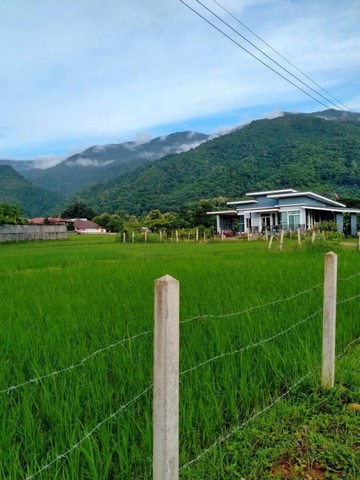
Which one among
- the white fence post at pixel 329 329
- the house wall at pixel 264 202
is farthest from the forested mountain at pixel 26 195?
the white fence post at pixel 329 329

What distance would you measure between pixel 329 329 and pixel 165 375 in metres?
2.19

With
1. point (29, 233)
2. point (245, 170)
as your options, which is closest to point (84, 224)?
point (245, 170)

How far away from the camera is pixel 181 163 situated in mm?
92688

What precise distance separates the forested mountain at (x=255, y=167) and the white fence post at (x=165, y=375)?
60.0 meters

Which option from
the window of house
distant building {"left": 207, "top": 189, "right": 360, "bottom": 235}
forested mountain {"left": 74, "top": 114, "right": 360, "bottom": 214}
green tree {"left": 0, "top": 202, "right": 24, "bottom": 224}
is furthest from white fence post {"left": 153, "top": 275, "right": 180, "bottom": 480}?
forested mountain {"left": 74, "top": 114, "right": 360, "bottom": 214}

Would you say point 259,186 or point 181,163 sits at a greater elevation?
point 181,163

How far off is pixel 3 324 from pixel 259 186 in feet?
220

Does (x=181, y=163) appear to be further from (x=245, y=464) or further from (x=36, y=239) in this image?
(x=245, y=464)

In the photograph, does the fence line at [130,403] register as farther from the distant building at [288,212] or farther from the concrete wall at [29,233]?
the distant building at [288,212]

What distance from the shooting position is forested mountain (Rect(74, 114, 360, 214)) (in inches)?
2689

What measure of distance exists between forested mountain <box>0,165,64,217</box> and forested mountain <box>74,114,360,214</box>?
1237 centimetres

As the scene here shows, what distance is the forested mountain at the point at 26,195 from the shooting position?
103 metres

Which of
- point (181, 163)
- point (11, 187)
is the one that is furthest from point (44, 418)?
point (11, 187)

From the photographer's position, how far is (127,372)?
126 inches
